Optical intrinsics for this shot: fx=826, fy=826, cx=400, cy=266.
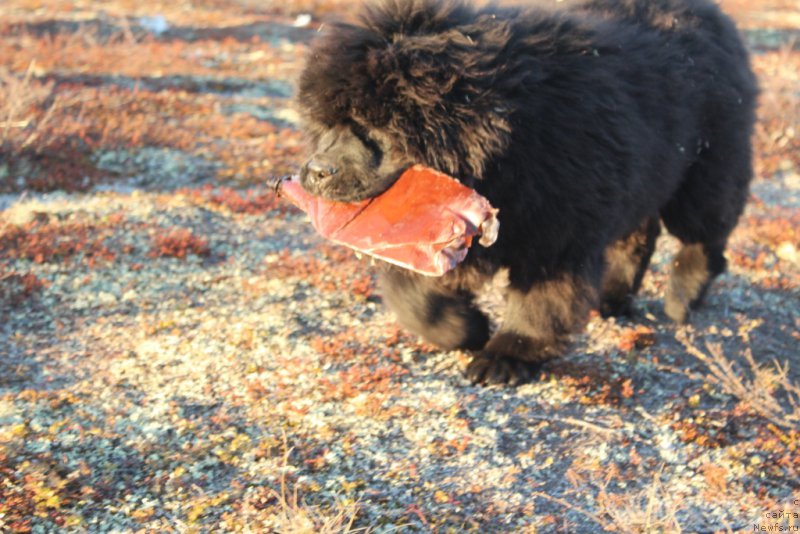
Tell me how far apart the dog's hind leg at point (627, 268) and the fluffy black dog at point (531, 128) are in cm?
46

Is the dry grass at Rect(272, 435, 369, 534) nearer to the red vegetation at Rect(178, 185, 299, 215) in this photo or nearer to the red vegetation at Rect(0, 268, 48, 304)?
the red vegetation at Rect(0, 268, 48, 304)

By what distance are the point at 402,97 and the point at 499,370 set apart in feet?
5.37

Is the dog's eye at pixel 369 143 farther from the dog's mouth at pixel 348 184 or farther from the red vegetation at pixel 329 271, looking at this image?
the red vegetation at pixel 329 271

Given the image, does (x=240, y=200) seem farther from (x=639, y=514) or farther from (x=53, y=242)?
(x=639, y=514)

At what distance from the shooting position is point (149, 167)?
775cm

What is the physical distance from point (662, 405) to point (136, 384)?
265 cm

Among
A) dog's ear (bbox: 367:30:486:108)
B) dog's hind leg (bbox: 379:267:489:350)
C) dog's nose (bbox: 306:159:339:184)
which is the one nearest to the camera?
dog's ear (bbox: 367:30:486:108)

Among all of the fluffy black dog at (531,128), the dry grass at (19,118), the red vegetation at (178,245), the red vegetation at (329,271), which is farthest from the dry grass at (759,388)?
the dry grass at (19,118)

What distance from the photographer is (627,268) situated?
18.0ft

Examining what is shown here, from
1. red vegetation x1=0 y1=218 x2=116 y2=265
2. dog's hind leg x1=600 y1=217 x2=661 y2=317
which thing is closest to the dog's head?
dog's hind leg x1=600 y1=217 x2=661 y2=317

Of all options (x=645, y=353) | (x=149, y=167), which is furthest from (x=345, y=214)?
(x=149, y=167)

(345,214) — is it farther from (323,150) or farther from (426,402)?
(426,402)

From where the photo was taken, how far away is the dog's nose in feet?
11.3

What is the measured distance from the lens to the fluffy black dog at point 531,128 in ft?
11.0
